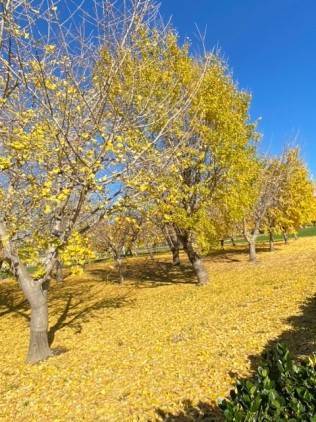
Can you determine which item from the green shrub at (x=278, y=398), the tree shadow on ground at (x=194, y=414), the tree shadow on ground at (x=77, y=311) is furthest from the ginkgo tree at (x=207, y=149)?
the green shrub at (x=278, y=398)

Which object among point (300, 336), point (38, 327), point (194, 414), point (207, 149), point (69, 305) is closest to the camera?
point (194, 414)

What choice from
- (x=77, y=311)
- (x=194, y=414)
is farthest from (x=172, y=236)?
(x=194, y=414)

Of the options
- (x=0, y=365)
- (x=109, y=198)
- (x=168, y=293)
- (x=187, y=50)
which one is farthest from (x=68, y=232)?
(x=187, y=50)

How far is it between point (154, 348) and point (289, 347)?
11.0 feet

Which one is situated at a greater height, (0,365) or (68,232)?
(68,232)

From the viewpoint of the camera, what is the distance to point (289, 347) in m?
8.32

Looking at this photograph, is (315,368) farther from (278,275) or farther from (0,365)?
(278,275)

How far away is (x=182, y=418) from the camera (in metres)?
6.41

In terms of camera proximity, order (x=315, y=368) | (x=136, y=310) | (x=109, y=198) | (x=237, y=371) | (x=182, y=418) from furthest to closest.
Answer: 1. (x=136, y=310)
2. (x=109, y=198)
3. (x=237, y=371)
4. (x=182, y=418)
5. (x=315, y=368)

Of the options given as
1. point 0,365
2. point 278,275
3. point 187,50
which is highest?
point 187,50

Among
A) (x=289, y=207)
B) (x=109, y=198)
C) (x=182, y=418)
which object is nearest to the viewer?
(x=182, y=418)

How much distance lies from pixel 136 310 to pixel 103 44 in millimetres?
10359

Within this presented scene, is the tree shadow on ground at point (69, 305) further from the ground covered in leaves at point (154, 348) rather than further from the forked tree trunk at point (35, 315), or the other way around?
the forked tree trunk at point (35, 315)

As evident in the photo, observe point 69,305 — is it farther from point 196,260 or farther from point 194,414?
point 194,414
